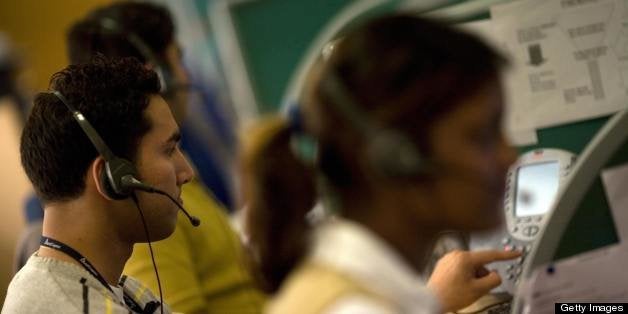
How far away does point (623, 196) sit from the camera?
130cm

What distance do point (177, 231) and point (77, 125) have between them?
0.34m

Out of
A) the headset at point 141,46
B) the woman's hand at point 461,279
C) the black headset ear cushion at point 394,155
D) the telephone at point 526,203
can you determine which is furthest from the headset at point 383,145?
the headset at point 141,46

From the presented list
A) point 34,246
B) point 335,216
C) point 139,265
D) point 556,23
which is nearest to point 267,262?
point 335,216

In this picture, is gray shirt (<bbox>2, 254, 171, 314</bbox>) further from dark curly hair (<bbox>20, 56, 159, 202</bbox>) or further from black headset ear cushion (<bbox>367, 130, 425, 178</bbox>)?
black headset ear cushion (<bbox>367, 130, 425, 178</bbox>)

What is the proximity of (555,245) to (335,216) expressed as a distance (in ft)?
2.01

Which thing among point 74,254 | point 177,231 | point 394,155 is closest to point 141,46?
point 177,231

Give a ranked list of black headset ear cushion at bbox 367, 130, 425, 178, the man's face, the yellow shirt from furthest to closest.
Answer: the yellow shirt
the man's face
black headset ear cushion at bbox 367, 130, 425, 178

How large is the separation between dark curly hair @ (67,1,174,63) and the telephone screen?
694 millimetres

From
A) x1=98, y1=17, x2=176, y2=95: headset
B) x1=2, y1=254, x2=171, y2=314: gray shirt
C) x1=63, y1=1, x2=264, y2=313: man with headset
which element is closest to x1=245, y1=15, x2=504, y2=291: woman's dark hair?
x1=2, y1=254, x2=171, y2=314: gray shirt

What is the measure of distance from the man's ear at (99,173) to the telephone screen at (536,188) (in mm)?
639

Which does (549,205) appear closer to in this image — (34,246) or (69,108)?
(69,108)

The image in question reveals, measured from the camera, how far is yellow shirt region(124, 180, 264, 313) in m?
1.35

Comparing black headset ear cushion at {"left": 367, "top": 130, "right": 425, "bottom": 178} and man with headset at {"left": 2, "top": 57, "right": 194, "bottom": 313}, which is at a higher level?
black headset ear cushion at {"left": 367, "top": 130, "right": 425, "bottom": 178}
